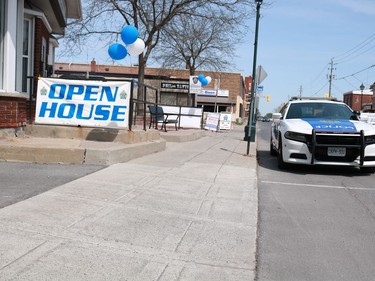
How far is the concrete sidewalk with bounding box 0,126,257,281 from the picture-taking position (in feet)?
12.5

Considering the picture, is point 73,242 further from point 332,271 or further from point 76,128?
point 76,128

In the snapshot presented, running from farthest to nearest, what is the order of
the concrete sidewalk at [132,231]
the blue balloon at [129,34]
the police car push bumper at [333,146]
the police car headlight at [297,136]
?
the blue balloon at [129,34]
the police car headlight at [297,136]
the police car push bumper at [333,146]
the concrete sidewalk at [132,231]

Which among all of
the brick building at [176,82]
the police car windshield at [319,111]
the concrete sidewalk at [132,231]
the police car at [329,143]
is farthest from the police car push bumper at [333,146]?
the brick building at [176,82]

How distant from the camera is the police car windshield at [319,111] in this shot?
10859mm

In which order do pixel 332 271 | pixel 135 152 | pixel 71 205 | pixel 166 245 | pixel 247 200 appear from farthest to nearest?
pixel 135 152 → pixel 247 200 → pixel 71 205 → pixel 166 245 → pixel 332 271

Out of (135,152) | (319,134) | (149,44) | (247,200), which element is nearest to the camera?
(247,200)

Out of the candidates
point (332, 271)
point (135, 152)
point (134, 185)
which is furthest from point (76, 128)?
point (332, 271)

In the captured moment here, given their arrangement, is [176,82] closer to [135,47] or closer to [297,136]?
[135,47]

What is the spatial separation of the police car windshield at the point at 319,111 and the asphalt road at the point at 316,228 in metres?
2.05

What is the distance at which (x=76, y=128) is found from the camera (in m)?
10.2

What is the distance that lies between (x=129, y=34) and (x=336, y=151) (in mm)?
7990

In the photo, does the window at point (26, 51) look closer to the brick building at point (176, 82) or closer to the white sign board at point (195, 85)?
the white sign board at point (195, 85)

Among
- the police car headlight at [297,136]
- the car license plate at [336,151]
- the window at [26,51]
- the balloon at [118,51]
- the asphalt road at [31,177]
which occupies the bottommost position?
the asphalt road at [31,177]

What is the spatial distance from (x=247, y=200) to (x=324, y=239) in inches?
72.6
